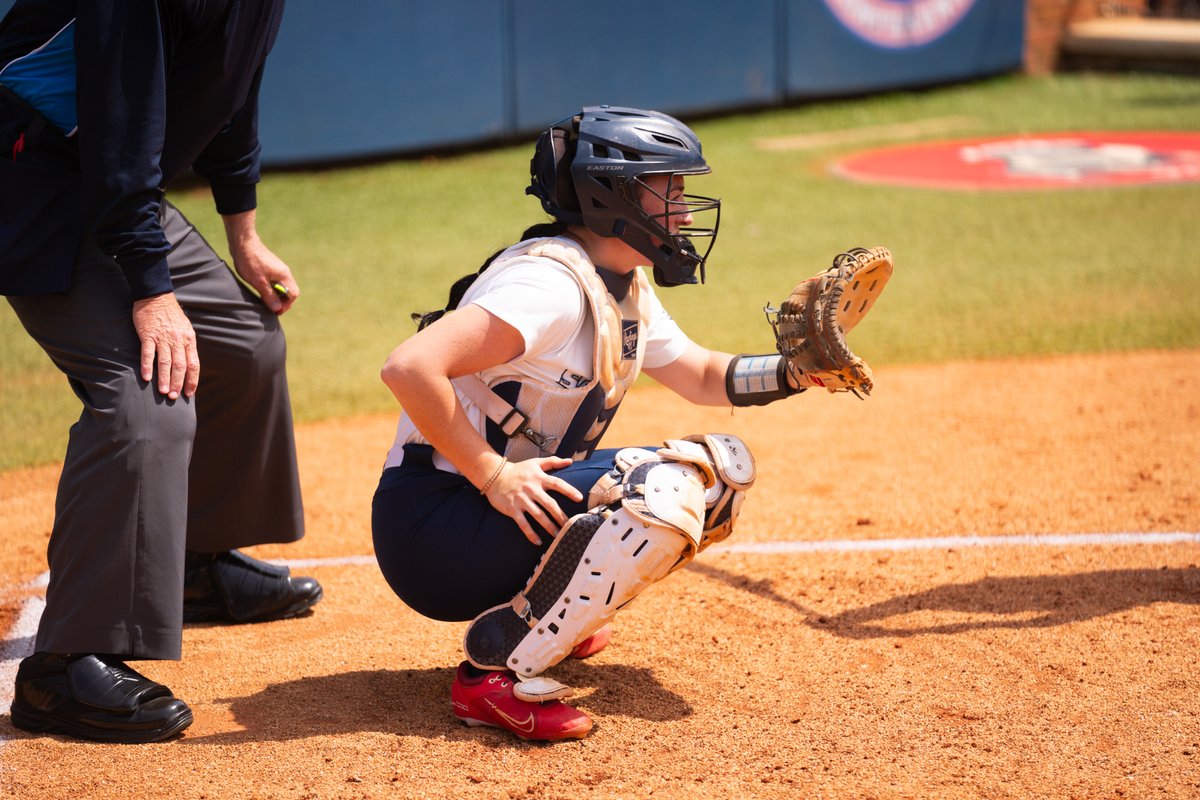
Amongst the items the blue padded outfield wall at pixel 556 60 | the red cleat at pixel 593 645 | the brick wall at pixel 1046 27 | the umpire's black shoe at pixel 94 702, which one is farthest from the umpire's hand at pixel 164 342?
the brick wall at pixel 1046 27

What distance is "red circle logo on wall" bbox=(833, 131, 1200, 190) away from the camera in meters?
9.77

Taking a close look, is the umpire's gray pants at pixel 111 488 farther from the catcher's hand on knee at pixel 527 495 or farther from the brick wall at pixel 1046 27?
the brick wall at pixel 1046 27

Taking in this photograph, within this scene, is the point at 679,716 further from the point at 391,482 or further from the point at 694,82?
the point at 694,82

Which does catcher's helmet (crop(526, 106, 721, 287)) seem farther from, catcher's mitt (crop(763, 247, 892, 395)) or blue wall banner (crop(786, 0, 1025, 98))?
blue wall banner (crop(786, 0, 1025, 98))

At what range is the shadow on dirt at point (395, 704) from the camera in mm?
2842

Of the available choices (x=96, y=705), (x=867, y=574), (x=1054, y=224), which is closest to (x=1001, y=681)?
(x=867, y=574)

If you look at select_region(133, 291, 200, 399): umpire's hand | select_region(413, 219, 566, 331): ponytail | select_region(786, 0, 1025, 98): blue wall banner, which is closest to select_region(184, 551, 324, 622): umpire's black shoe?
select_region(133, 291, 200, 399): umpire's hand

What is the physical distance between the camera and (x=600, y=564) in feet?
8.81

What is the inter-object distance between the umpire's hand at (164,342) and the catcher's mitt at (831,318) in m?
1.32

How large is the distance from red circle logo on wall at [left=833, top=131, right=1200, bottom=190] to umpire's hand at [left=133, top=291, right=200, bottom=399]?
7699 millimetres

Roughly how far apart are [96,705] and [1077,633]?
7.54ft

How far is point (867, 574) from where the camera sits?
373 cm

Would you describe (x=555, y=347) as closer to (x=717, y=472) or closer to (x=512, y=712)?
(x=717, y=472)

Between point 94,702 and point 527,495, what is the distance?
1.01 meters
